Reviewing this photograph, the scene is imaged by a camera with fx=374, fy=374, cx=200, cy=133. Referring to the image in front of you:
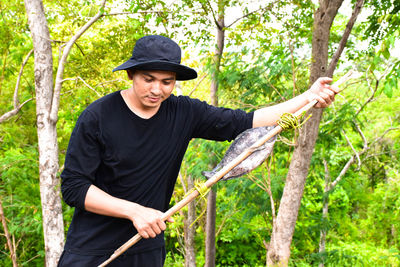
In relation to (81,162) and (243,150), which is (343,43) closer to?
(243,150)

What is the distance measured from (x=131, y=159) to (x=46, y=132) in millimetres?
5477

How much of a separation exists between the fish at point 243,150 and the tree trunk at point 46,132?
554 cm

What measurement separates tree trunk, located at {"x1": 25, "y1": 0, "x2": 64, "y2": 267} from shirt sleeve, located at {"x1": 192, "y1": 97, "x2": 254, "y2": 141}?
535cm

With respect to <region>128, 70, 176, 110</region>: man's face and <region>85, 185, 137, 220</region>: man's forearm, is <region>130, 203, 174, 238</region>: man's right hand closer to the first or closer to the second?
<region>85, 185, 137, 220</region>: man's forearm

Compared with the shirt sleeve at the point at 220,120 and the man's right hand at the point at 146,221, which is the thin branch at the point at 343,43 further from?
the man's right hand at the point at 146,221

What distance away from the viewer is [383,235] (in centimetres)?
1329

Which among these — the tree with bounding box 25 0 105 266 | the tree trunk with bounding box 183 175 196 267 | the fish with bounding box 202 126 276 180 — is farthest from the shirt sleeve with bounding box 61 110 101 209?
the tree trunk with bounding box 183 175 196 267

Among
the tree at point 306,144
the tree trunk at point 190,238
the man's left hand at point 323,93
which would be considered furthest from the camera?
the tree trunk at point 190,238

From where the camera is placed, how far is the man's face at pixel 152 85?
150cm

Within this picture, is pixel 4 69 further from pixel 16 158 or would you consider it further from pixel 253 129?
pixel 253 129

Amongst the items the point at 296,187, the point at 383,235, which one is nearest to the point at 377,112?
the point at 383,235

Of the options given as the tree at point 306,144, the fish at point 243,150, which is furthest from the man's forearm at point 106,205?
the tree at point 306,144

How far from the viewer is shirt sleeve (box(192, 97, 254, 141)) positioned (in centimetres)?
182

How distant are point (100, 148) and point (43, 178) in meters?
5.63
